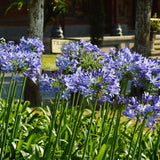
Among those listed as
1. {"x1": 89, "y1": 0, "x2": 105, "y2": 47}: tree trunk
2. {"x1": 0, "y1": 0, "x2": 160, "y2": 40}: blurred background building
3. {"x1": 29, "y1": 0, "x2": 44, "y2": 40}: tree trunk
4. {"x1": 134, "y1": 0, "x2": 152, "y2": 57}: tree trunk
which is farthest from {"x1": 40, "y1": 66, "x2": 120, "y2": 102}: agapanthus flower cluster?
{"x1": 0, "y1": 0, "x2": 160, "y2": 40}: blurred background building

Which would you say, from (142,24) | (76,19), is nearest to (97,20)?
(142,24)

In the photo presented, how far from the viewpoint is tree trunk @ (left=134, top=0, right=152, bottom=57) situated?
873 centimetres

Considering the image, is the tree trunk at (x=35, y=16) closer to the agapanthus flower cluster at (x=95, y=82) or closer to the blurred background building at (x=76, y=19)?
the agapanthus flower cluster at (x=95, y=82)

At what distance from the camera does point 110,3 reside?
2573 centimetres

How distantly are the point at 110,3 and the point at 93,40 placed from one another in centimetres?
1237

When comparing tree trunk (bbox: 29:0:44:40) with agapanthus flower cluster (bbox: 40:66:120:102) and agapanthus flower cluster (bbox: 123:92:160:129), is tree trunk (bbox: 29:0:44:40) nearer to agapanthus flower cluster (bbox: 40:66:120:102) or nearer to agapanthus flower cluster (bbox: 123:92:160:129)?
agapanthus flower cluster (bbox: 40:66:120:102)

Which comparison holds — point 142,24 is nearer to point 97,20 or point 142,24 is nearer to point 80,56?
point 97,20

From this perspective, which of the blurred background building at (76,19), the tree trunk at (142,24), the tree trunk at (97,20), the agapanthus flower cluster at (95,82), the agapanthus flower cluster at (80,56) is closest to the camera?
the agapanthus flower cluster at (95,82)

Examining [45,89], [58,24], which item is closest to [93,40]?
[58,24]

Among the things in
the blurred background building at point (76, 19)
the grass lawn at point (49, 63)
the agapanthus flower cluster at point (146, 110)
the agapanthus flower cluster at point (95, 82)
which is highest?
the agapanthus flower cluster at point (95, 82)

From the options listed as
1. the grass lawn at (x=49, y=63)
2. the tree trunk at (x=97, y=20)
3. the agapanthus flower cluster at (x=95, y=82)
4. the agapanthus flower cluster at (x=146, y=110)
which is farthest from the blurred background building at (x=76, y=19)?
the agapanthus flower cluster at (x=146, y=110)

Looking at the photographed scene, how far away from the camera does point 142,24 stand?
8898 millimetres

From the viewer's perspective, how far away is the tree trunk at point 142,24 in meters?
8.73

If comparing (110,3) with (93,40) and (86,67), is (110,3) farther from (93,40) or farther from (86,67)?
(86,67)
